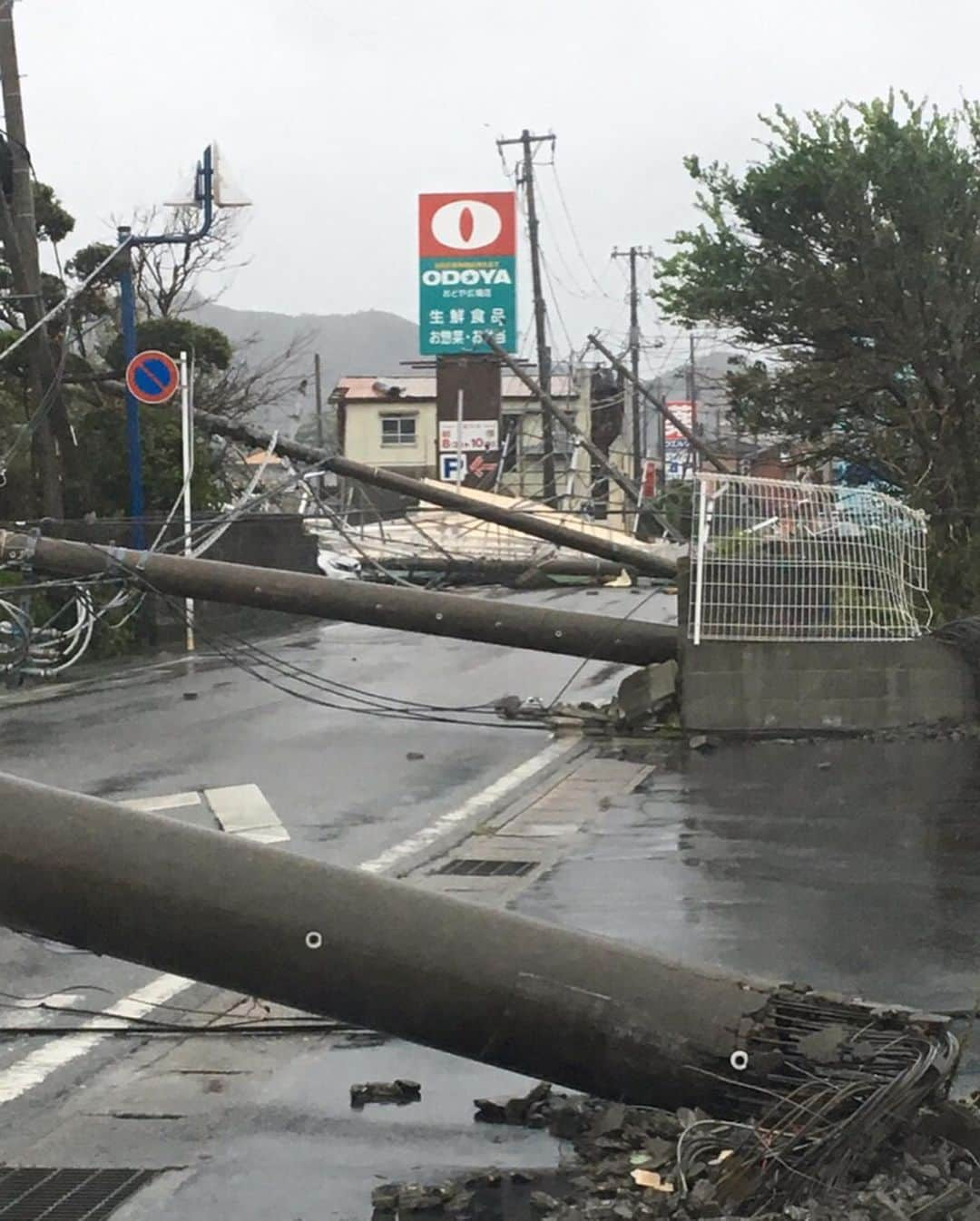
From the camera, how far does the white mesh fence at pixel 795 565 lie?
1426 cm

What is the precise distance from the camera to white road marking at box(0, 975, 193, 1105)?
641 centimetres

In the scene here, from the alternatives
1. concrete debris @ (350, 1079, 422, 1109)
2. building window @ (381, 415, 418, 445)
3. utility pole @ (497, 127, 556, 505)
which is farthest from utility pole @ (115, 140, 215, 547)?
building window @ (381, 415, 418, 445)

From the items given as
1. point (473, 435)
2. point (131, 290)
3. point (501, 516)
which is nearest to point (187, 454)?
point (131, 290)

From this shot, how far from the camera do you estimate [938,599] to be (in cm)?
1556

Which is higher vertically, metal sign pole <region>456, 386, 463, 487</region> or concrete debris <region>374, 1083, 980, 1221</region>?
metal sign pole <region>456, 386, 463, 487</region>

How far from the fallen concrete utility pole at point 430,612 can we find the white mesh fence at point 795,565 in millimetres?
1029

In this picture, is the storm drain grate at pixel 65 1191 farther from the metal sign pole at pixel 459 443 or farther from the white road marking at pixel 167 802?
the metal sign pole at pixel 459 443

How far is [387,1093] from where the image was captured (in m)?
5.88

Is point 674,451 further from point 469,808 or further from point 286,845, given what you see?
point 286,845

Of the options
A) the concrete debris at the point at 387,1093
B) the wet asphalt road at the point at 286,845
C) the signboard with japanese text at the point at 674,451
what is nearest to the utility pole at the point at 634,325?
the signboard with japanese text at the point at 674,451

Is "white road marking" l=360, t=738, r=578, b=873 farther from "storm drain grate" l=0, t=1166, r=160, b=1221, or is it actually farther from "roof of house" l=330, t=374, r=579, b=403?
"roof of house" l=330, t=374, r=579, b=403

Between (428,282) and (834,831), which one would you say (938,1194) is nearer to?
(834,831)

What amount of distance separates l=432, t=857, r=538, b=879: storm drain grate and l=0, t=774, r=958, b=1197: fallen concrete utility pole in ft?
13.7

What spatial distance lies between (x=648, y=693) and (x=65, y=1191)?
10268mm
